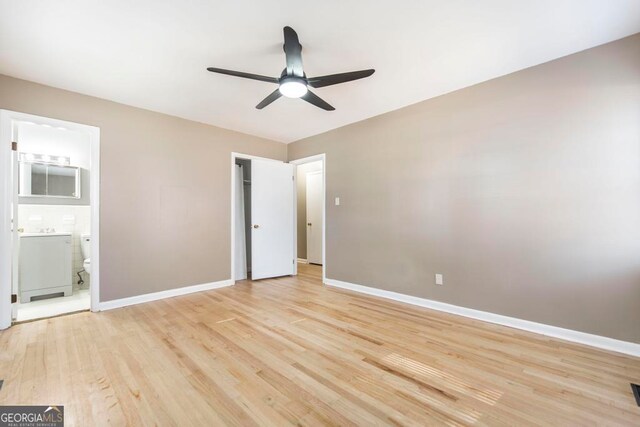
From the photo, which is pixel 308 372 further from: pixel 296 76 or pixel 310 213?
pixel 310 213

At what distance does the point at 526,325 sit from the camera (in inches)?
107

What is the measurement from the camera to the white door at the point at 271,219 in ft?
15.9

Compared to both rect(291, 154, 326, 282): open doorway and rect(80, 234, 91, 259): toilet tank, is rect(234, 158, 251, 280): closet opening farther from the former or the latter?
rect(80, 234, 91, 259): toilet tank

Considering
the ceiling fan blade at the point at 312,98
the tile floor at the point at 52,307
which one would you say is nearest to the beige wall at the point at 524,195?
the ceiling fan blade at the point at 312,98

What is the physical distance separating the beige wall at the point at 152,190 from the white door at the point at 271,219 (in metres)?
0.50

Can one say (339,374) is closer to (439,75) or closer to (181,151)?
(439,75)

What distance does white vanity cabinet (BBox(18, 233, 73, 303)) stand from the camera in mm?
3607

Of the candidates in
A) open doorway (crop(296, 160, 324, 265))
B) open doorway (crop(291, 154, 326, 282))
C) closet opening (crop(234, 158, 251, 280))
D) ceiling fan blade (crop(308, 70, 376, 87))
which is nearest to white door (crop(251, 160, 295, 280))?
closet opening (crop(234, 158, 251, 280))

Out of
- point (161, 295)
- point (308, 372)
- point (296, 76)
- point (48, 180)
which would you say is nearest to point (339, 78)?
point (296, 76)

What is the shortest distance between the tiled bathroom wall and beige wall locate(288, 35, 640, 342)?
15.3 feet

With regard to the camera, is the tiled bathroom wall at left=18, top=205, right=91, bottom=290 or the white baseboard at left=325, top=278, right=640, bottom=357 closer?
the white baseboard at left=325, top=278, right=640, bottom=357

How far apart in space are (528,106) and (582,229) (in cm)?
129

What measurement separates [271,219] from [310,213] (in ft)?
6.47

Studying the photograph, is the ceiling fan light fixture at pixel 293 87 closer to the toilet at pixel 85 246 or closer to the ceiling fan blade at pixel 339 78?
the ceiling fan blade at pixel 339 78
